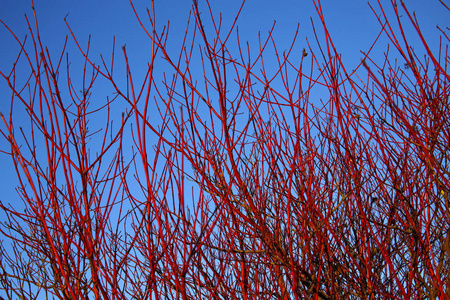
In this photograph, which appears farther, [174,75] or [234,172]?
[174,75]

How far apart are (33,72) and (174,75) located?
69cm

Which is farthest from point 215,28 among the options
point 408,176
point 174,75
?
point 408,176

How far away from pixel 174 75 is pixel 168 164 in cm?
51

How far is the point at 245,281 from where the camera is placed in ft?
5.68

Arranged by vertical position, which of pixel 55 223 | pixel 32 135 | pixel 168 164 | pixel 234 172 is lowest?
pixel 55 223

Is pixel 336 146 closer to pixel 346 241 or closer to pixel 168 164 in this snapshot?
pixel 346 241

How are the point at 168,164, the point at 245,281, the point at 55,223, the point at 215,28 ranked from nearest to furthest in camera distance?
the point at 55,223
the point at 245,281
the point at 168,164
the point at 215,28

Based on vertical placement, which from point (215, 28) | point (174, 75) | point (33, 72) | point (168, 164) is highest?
point (215, 28)

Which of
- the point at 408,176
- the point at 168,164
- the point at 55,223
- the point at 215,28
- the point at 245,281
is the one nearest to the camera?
the point at 55,223

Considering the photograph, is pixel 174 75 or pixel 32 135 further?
pixel 174 75

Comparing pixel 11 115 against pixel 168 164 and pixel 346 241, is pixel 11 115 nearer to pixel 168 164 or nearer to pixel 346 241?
pixel 168 164

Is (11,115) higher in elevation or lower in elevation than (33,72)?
lower

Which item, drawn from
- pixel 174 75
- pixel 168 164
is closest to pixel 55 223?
pixel 168 164

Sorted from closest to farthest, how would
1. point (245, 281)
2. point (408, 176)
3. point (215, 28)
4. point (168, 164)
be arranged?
point (245, 281) → point (168, 164) → point (215, 28) → point (408, 176)
